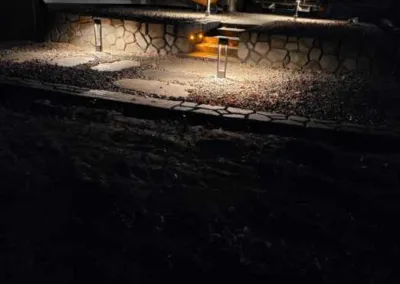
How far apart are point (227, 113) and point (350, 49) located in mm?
4740

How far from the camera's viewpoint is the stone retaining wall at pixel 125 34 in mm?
10441

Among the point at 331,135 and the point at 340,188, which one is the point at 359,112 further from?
the point at 340,188

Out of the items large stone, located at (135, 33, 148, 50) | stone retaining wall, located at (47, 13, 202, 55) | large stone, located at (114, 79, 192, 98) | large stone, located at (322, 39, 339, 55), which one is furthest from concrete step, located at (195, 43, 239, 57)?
large stone, located at (114, 79, 192, 98)

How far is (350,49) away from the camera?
9.22 m

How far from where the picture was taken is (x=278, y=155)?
5.28m

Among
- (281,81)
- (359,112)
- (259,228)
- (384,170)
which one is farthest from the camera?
(281,81)

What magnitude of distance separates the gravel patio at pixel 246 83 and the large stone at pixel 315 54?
424 millimetres

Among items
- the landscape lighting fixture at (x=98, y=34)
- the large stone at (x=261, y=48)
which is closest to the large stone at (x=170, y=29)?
the landscape lighting fixture at (x=98, y=34)

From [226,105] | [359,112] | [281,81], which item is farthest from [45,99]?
[359,112]

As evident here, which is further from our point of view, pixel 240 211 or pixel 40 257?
pixel 240 211

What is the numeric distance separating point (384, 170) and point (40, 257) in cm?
424

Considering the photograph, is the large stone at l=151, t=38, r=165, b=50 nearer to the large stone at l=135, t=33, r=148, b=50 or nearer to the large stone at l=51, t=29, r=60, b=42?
the large stone at l=135, t=33, r=148, b=50

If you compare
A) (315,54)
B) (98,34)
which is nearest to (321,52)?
(315,54)

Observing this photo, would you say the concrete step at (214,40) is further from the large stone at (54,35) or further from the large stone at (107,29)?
the large stone at (54,35)
